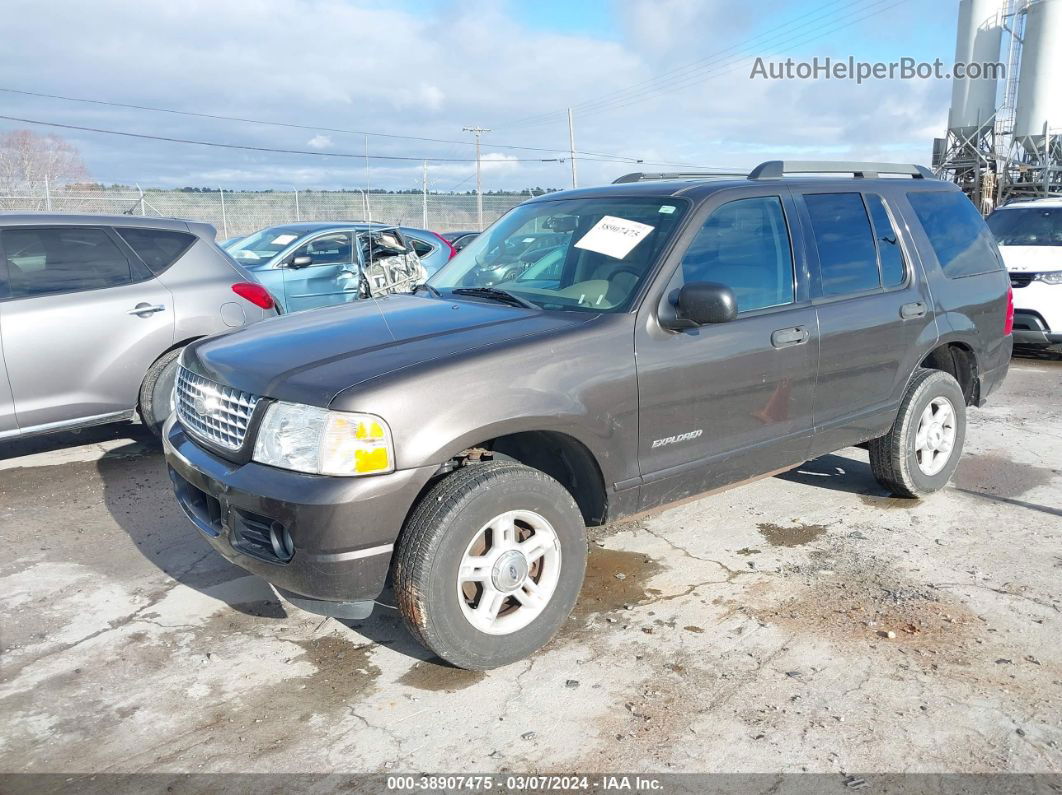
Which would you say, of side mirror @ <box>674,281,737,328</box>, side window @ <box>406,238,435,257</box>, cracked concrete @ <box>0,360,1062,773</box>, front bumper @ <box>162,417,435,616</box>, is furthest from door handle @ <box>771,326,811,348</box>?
side window @ <box>406,238,435,257</box>

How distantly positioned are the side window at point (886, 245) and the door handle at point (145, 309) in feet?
15.6

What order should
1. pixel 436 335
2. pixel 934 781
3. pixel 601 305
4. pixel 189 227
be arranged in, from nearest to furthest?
pixel 934 781 → pixel 436 335 → pixel 601 305 → pixel 189 227

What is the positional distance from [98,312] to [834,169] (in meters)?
4.85

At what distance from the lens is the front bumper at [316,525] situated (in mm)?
2822

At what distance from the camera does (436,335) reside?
3.33 metres

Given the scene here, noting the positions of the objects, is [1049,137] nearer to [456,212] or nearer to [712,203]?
[456,212]

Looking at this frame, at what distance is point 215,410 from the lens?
3.31 meters

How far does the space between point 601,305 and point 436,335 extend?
0.76m

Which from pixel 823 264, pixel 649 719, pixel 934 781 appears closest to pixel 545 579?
pixel 649 719

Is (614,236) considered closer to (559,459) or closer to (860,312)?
(559,459)

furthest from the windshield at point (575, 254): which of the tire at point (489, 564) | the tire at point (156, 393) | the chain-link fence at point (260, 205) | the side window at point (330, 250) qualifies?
the chain-link fence at point (260, 205)

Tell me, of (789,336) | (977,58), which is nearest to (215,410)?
(789,336)

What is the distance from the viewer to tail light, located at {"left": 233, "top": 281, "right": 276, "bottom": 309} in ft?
21.0

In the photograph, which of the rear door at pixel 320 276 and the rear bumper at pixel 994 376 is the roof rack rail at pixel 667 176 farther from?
the rear door at pixel 320 276
